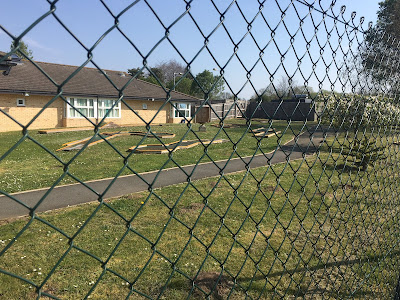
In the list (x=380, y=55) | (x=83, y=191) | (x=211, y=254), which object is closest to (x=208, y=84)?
(x=83, y=191)

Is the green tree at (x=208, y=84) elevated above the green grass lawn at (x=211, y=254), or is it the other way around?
the green tree at (x=208, y=84)

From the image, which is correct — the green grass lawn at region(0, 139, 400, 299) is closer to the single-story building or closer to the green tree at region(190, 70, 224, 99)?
the green tree at region(190, 70, 224, 99)

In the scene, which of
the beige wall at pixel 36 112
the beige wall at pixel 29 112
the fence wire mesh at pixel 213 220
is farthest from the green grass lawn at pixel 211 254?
the beige wall at pixel 29 112

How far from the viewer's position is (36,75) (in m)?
20.0

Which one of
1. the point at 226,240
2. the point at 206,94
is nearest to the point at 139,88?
the point at 226,240

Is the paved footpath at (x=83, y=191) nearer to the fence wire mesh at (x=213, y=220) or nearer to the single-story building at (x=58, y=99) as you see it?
the fence wire mesh at (x=213, y=220)

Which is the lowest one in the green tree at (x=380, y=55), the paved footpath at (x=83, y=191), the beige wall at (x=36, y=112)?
the paved footpath at (x=83, y=191)

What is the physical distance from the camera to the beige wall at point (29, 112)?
1886 centimetres

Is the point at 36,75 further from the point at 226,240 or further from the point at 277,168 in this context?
the point at 226,240

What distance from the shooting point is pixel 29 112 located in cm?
2000

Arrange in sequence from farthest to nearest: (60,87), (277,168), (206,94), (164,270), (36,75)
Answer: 1. (36,75)
2. (277,168)
3. (164,270)
4. (206,94)
5. (60,87)

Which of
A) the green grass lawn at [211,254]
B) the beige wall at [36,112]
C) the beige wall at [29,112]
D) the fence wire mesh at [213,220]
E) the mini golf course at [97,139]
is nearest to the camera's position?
the fence wire mesh at [213,220]

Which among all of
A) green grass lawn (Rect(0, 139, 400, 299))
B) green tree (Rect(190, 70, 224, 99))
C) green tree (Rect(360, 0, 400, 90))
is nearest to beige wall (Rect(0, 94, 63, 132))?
green tree (Rect(190, 70, 224, 99))

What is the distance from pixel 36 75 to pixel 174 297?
20.6m
